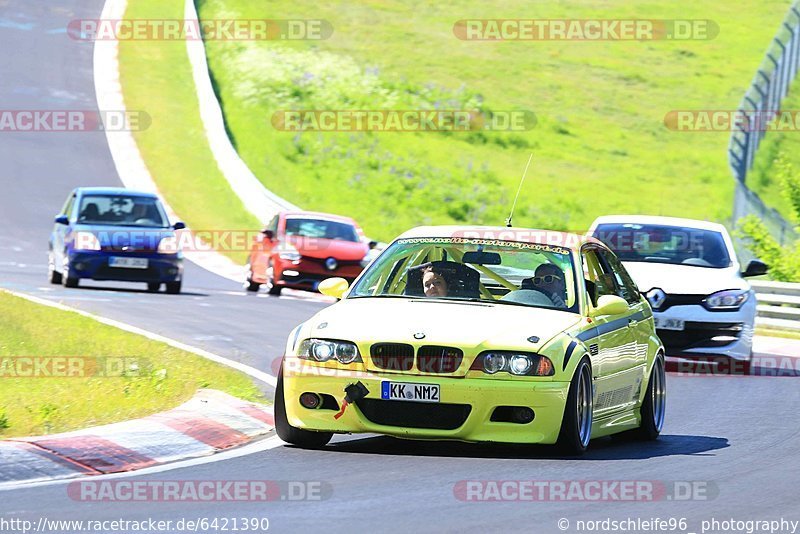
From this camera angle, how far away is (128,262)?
78.3 ft

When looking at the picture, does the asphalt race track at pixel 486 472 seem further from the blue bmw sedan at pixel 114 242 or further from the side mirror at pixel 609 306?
the blue bmw sedan at pixel 114 242

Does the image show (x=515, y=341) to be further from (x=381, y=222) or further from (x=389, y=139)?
(x=389, y=139)

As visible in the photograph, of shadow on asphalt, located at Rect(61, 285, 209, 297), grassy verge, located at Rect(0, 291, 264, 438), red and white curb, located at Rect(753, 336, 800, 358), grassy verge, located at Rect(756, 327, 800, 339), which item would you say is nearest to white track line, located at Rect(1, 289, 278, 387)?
grassy verge, located at Rect(0, 291, 264, 438)

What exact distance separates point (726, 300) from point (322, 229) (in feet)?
38.9

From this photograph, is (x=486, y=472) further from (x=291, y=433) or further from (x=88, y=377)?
(x=88, y=377)

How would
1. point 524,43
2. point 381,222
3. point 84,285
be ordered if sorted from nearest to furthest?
1. point 84,285
2. point 381,222
3. point 524,43

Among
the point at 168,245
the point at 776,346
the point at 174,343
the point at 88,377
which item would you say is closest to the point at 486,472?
the point at 88,377

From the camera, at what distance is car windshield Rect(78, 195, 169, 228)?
24578mm

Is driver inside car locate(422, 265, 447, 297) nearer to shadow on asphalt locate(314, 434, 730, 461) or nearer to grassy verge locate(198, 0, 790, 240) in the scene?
shadow on asphalt locate(314, 434, 730, 461)

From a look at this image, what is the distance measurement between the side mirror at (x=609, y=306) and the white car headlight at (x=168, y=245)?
1435cm

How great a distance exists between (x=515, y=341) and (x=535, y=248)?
145cm

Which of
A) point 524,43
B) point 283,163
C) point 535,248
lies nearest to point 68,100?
point 283,163

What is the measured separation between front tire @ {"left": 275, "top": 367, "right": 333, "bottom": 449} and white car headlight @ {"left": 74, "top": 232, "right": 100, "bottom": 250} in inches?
559

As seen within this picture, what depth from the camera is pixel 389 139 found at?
176ft
